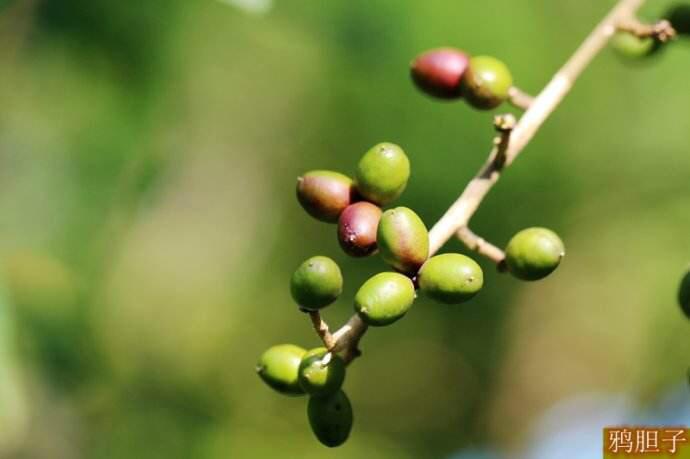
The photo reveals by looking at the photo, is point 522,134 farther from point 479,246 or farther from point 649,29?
point 649,29

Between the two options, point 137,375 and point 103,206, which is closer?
point 103,206

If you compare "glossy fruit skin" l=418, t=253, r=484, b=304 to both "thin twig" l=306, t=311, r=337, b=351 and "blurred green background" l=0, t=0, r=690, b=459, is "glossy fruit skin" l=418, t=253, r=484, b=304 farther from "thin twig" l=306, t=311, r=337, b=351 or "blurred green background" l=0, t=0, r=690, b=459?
"blurred green background" l=0, t=0, r=690, b=459

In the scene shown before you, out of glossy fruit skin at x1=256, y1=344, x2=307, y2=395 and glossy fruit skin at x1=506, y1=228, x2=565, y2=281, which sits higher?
glossy fruit skin at x1=506, y1=228, x2=565, y2=281

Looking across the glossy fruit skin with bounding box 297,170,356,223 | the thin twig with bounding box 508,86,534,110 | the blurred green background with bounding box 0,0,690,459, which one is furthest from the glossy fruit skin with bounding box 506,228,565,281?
the blurred green background with bounding box 0,0,690,459

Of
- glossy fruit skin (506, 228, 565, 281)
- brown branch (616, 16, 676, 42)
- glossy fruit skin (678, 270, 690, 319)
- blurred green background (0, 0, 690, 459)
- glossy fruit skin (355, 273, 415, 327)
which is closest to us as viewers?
glossy fruit skin (355, 273, 415, 327)

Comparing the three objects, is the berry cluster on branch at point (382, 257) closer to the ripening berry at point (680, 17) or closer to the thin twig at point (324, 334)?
the thin twig at point (324, 334)

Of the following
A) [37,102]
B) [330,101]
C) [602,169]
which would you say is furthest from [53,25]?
[602,169]

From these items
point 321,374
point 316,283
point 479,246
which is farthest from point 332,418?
point 479,246

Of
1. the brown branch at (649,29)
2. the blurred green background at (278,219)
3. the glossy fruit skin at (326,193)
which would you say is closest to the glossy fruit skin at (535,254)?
the glossy fruit skin at (326,193)

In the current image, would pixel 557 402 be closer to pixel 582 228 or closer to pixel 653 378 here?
pixel 653 378
